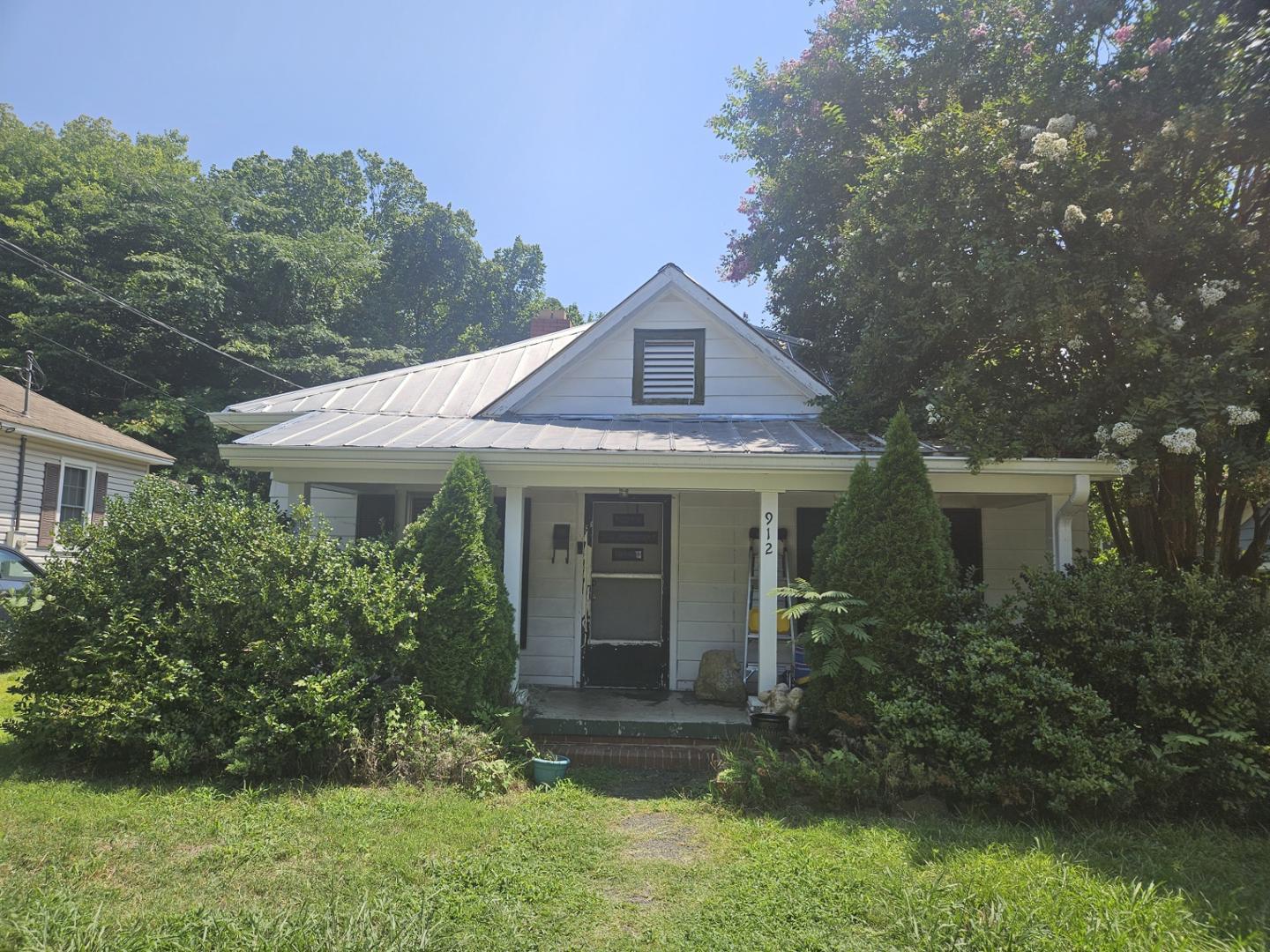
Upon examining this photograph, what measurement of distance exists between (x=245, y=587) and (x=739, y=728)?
4257 mm

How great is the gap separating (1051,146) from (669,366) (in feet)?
15.0

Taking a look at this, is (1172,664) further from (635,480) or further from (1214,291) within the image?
(635,480)

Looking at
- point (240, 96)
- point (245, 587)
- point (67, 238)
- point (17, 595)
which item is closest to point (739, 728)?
point (245, 587)

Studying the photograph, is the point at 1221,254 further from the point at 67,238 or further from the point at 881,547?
the point at 67,238

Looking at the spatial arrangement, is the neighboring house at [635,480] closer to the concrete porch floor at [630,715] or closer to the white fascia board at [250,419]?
the white fascia board at [250,419]

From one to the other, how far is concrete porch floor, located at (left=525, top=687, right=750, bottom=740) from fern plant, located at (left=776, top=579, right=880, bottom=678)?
1170mm

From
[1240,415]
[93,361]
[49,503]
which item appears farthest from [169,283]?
[1240,415]

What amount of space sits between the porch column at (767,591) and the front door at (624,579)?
1.93m

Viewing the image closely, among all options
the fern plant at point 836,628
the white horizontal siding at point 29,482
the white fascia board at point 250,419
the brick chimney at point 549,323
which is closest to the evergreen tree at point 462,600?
the fern plant at point 836,628

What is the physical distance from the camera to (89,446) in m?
16.5

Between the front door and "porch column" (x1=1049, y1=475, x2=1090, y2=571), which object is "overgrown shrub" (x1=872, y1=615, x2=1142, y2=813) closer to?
"porch column" (x1=1049, y1=475, x2=1090, y2=571)

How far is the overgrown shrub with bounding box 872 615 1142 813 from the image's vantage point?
Result: 480cm

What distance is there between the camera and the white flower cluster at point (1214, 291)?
245 inches

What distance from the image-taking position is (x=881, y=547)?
612cm
